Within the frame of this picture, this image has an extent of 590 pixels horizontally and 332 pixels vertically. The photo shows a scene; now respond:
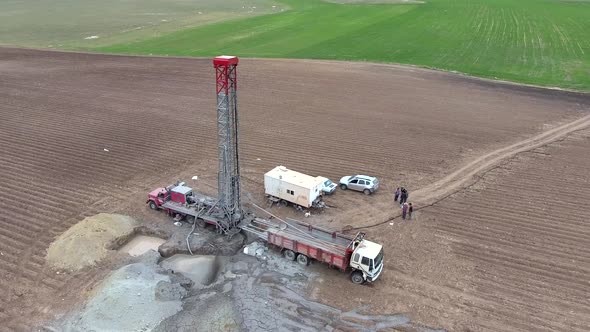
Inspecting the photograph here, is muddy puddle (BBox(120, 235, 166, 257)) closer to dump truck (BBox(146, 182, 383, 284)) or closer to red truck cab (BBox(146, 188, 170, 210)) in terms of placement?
dump truck (BBox(146, 182, 383, 284))

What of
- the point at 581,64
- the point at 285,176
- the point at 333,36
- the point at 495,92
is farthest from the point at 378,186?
the point at 333,36

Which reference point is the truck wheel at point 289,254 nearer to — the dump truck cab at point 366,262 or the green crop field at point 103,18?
the dump truck cab at point 366,262

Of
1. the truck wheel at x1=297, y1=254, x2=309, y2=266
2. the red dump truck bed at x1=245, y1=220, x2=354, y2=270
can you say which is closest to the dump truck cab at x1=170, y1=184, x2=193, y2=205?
the red dump truck bed at x1=245, y1=220, x2=354, y2=270

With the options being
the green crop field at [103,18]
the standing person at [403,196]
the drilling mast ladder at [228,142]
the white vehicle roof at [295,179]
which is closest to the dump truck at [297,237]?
the drilling mast ladder at [228,142]

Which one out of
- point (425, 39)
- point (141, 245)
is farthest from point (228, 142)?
point (425, 39)

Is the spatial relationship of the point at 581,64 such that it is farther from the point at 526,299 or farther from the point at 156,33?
the point at 156,33

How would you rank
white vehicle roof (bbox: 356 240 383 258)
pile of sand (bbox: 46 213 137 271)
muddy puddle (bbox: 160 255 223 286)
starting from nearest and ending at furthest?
white vehicle roof (bbox: 356 240 383 258) < muddy puddle (bbox: 160 255 223 286) < pile of sand (bbox: 46 213 137 271)
